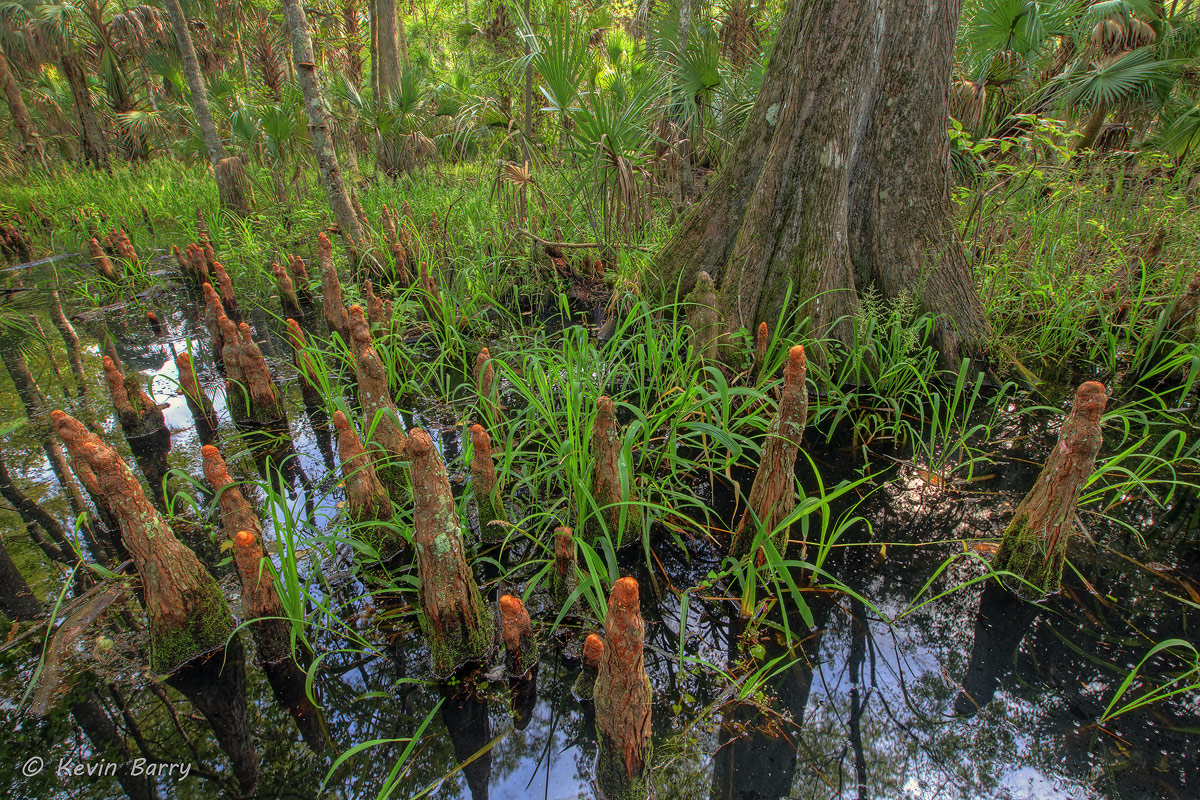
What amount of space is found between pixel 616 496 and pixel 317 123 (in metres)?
4.73

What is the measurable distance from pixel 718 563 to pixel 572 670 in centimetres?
77

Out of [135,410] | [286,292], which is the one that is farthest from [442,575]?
[286,292]

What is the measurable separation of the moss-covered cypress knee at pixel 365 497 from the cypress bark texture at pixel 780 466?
1.43m

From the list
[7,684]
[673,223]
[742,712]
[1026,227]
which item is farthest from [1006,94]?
[7,684]

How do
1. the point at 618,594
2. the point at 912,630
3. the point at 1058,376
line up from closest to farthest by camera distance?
the point at 618,594 < the point at 912,630 < the point at 1058,376

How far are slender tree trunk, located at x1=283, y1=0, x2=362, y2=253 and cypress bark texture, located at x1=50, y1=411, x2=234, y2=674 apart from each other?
155 inches

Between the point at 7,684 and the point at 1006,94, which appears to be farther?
the point at 1006,94

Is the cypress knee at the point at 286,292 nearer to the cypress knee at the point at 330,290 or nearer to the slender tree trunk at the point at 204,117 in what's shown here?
the cypress knee at the point at 330,290

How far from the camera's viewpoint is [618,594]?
124cm

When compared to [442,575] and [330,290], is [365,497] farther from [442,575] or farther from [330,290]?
[330,290]

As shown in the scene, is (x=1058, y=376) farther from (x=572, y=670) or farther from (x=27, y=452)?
(x=27, y=452)

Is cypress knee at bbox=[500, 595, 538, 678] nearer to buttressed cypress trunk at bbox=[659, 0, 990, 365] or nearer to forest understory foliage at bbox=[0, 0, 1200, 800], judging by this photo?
forest understory foliage at bbox=[0, 0, 1200, 800]

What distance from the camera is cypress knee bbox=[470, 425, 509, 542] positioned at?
2202 millimetres

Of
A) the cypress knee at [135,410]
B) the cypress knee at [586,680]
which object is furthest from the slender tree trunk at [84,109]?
the cypress knee at [586,680]
